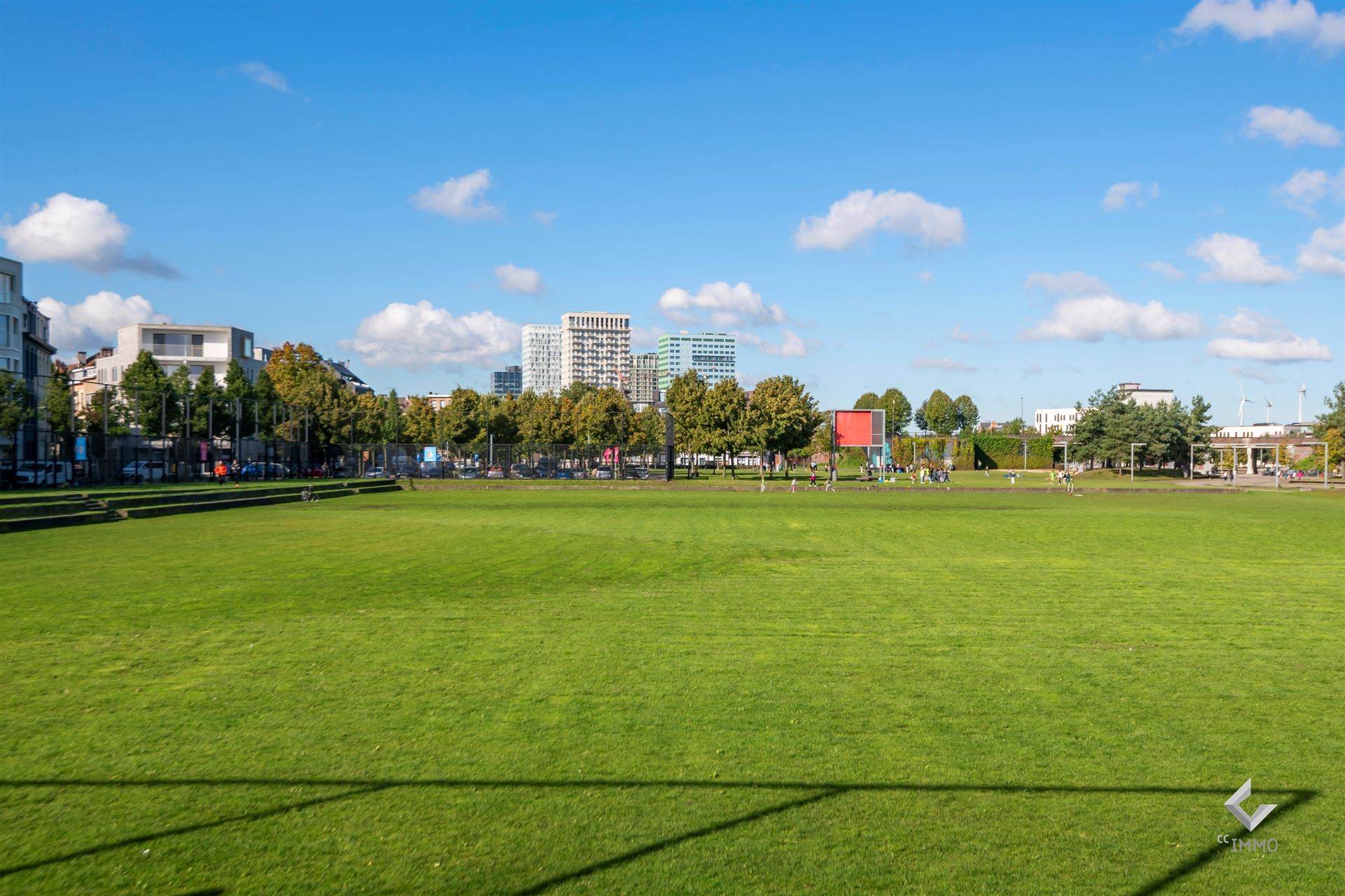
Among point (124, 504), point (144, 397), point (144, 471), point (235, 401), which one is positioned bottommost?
point (124, 504)

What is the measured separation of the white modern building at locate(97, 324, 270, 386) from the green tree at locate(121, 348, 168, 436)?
35.8 meters

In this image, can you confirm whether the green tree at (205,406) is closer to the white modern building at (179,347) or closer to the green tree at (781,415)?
the white modern building at (179,347)

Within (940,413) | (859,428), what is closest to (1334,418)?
(859,428)

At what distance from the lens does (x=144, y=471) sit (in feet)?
173

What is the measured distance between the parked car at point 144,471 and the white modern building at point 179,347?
5254cm

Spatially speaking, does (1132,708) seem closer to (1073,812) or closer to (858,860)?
(1073,812)

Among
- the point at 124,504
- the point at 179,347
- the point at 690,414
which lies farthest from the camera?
the point at 179,347

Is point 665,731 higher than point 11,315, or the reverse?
point 11,315

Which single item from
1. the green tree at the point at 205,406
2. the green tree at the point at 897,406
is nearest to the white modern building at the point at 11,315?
the green tree at the point at 205,406

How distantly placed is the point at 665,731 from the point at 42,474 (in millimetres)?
47773

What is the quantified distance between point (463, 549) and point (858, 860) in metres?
17.1

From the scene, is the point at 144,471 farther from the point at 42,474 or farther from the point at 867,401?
the point at 867,401

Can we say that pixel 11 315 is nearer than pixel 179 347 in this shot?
Yes

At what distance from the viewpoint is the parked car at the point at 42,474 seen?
1699 inches
